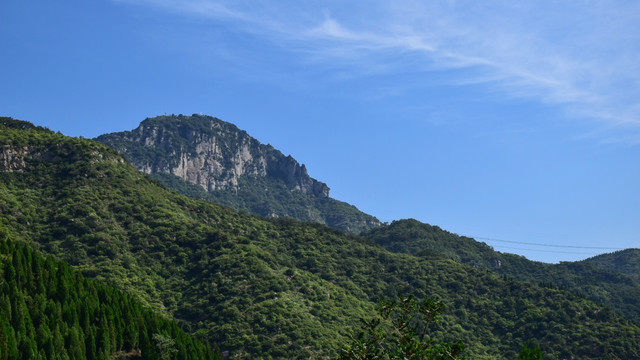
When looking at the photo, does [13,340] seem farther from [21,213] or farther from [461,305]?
[461,305]

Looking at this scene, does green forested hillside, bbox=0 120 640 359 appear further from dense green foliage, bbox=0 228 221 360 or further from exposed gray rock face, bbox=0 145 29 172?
dense green foliage, bbox=0 228 221 360

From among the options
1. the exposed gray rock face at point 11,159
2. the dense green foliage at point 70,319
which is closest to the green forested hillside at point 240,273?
the exposed gray rock face at point 11,159

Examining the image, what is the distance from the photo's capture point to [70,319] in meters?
76.8

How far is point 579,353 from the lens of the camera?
12194 centimetres

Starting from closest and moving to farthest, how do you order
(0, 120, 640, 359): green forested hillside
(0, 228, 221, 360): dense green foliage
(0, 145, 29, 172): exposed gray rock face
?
(0, 228, 221, 360): dense green foliage < (0, 120, 640, 359): green forested hillside < (0, 145, 29, 172): exposed gray rock face

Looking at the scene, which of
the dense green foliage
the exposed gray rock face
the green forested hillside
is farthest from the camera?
the exposed gray rock face

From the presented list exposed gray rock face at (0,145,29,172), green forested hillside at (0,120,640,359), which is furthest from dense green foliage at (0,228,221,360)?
exposed gray rock face at (0,145,29,172)

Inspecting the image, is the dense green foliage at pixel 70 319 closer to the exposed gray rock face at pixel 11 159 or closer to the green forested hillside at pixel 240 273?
the green forested hillside at pixel 240 273

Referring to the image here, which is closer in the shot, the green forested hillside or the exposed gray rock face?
the green forested hillside

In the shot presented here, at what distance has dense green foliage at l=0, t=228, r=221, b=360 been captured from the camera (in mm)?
69312

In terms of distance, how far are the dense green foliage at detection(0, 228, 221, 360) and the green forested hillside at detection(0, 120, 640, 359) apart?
1919cm

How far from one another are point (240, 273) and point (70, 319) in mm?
54032

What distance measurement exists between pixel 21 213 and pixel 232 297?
48750mm

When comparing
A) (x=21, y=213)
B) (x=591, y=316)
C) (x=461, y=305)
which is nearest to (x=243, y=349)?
(x=21, y=213)
